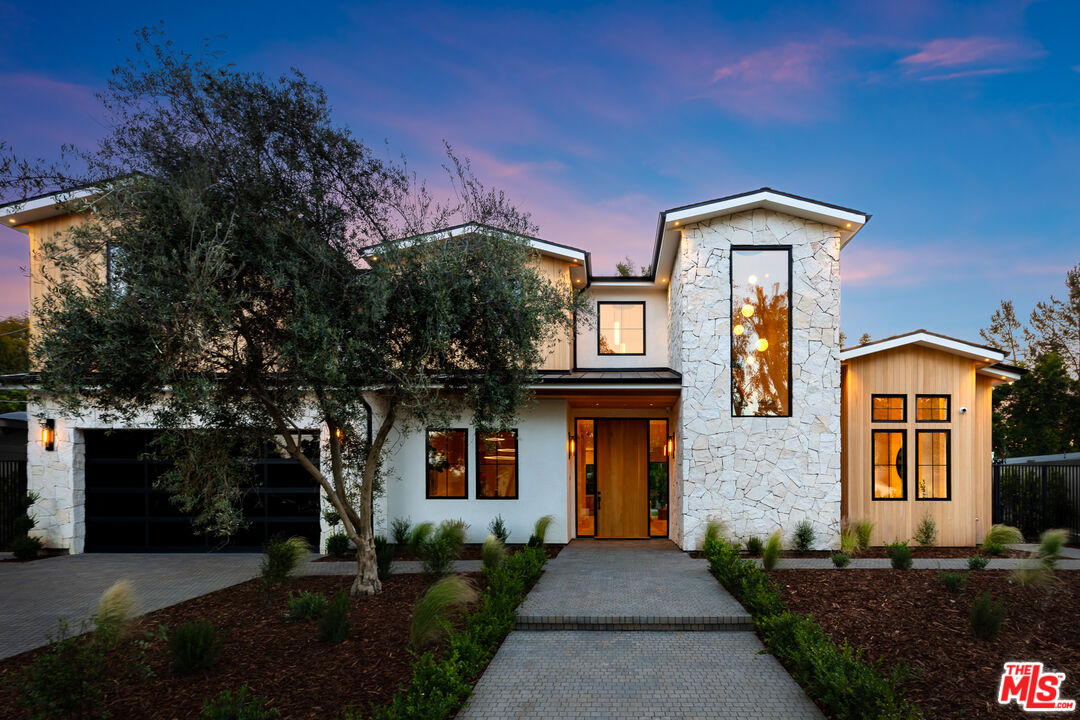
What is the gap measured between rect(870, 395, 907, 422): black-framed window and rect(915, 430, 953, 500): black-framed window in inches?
22.6

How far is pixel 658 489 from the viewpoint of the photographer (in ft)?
44.5

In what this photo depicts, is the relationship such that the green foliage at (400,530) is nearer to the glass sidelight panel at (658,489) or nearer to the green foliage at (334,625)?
the green foliage at (334,625)

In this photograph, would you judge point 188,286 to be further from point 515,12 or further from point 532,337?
point 515,12

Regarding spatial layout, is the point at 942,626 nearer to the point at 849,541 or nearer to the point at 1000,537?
the point at 849,541

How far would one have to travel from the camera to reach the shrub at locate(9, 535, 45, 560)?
36.1 ft

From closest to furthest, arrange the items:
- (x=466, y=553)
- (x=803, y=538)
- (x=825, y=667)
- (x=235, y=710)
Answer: (x=235, y=710), (x=825, y=667), (x=803, y=538), (x=466, y=553)

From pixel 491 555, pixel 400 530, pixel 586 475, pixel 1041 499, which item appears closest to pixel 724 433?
pixel 586 475

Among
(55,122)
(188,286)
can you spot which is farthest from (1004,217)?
(55,122)

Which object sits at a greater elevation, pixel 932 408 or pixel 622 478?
pixel 932 408

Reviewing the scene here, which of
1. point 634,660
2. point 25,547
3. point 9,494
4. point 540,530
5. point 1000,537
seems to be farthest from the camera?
point 9,494

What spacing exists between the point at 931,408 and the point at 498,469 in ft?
31.6

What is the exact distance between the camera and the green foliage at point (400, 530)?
11594 mm

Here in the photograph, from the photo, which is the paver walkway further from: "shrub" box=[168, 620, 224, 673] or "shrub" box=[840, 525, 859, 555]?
"shrub" box=[840, 525, 859, 555]

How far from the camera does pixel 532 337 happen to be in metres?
6.82
